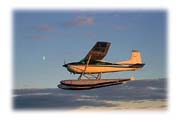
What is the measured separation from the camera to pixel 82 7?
143 inches

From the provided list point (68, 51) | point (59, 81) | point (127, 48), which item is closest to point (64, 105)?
point (59, 81)

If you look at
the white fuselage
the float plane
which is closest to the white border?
the float plane

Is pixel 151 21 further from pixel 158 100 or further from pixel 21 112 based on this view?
pixel 21 112

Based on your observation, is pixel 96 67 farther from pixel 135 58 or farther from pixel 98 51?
pixel 135 58

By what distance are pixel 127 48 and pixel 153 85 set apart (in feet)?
1.24

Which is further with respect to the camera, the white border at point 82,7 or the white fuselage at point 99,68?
the white fuselage at point 99,68

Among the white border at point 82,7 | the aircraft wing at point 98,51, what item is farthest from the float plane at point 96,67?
the white border at point 82,7

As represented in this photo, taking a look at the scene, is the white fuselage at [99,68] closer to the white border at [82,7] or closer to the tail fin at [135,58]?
the tail fin at [135,58]

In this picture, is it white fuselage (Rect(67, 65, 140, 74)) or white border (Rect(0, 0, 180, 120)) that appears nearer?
white border (Rect(0, 0, 180, 120))

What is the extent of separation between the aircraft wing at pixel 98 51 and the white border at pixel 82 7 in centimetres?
31

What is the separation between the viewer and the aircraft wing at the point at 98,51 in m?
3.69

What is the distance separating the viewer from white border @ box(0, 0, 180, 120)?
11.8 ft

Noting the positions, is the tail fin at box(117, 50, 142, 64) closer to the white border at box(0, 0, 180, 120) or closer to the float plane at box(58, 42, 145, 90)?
the float plane at box(58, 42, 145, 90)
